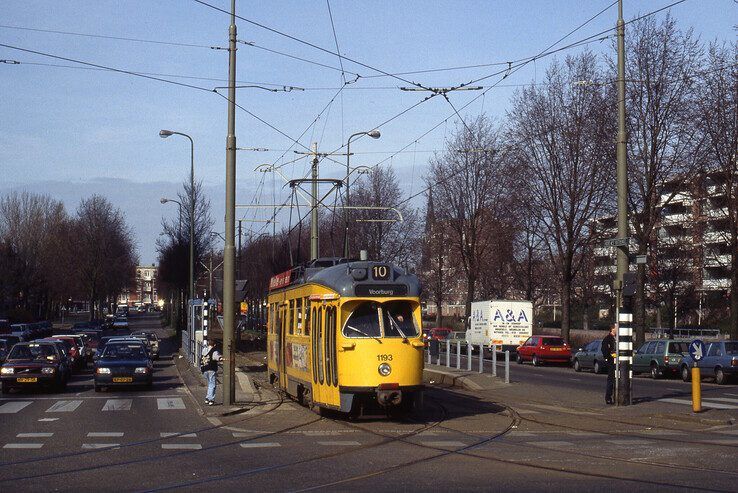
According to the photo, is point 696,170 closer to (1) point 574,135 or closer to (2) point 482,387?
(1) point 574,135

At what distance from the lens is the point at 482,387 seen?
28.7m

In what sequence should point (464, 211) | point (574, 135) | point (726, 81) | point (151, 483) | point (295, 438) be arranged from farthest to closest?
1. point (464, 211)
2. point (574, 135)
3. point (726, 81)
4. point (295, 438)
5. point (151, 483)

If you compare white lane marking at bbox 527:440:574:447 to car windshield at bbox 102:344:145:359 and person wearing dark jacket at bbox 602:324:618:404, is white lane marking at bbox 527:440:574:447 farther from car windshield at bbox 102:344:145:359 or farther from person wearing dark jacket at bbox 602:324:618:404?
car windshield at bbox 102:344:145:359

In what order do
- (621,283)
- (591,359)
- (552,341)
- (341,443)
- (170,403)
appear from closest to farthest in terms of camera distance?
(341,443) < (621,283) < (170,403) < (591,359) < (552,341)

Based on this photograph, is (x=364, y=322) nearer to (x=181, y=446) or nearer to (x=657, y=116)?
(x=181, y=446)

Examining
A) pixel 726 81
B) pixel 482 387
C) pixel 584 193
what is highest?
pixel 726 81

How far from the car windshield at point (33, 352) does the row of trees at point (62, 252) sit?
5353 centimetres

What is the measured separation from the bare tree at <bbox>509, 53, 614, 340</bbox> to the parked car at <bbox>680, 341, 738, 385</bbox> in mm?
12354

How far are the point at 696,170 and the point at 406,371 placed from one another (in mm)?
26684

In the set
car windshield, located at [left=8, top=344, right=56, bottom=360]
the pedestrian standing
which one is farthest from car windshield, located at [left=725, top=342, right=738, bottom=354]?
car windshield, located at [left=8, top=344, right=56, bottom=360]

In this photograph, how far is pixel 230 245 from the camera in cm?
2288

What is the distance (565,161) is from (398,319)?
100 ft

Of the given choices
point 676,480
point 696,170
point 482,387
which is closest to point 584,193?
point 696,170

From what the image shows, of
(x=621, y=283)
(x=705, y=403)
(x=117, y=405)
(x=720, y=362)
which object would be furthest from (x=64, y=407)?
(x=720, y=362)
